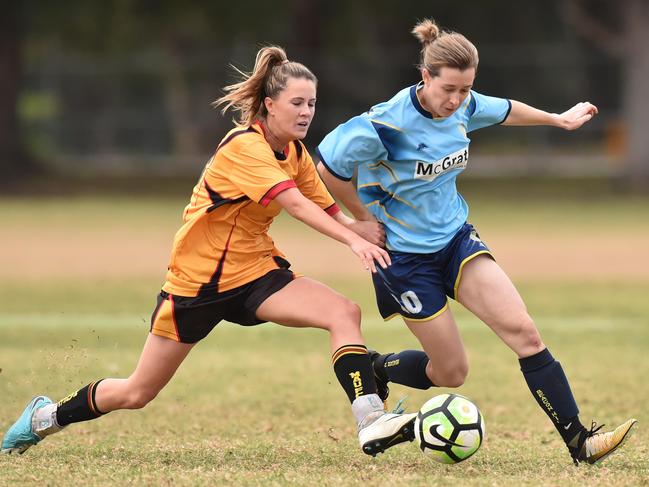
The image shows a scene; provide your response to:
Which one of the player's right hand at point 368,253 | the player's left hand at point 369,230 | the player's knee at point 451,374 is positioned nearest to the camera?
the player's right hand at point 368,253

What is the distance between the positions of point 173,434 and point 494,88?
28.0 meters

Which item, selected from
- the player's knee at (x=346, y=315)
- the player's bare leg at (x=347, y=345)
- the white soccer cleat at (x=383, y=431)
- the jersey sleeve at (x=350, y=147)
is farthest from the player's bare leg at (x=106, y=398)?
the jersey sleeve at (x=350, y=147)

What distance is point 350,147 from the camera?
5.88 meters

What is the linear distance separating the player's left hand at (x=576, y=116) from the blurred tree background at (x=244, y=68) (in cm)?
2163

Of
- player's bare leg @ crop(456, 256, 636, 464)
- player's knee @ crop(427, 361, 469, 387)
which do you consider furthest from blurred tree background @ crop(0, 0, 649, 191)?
player's bare leg @ crop(456, 256, 636, 464)

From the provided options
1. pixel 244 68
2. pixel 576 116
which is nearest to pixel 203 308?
pixel 576 116

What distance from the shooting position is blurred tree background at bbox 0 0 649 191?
3116 centimetres

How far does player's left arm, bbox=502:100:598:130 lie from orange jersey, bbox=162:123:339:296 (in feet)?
4.05

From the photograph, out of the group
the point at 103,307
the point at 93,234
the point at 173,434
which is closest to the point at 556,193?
the point at 93,234

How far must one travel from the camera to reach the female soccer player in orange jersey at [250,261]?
558cm

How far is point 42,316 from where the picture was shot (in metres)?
11.6

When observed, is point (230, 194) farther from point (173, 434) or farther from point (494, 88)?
point (494, 88)

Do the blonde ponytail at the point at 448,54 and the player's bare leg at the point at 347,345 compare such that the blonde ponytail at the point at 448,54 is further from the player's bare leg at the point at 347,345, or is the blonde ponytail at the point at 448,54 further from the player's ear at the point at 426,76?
the player's bare leg at the point at 347,345

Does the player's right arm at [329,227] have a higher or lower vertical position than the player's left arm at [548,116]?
lower
